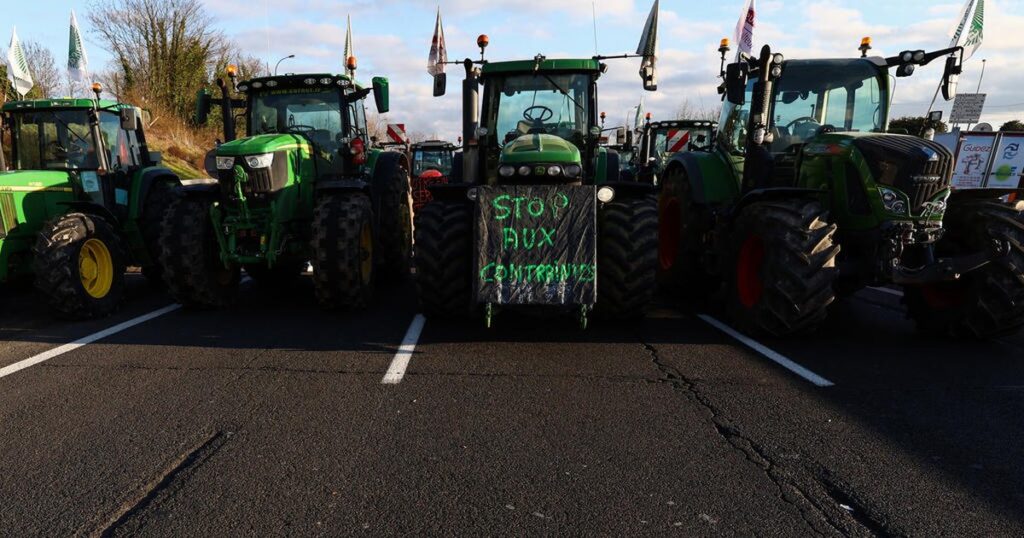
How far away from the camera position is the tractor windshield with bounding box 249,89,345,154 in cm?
719

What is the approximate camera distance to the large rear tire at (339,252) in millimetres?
5844

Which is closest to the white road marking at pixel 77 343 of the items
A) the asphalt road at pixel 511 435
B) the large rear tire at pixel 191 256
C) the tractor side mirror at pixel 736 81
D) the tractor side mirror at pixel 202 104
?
the asphalt road at pixel 511 435

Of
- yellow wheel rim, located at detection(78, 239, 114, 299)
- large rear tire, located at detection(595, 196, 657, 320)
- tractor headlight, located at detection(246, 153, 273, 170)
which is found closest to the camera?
large rear tire, located at detection(595, 196, 657, 320)

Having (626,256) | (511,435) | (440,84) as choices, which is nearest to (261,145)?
(440,84)

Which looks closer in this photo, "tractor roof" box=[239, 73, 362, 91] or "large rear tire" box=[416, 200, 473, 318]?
"large rear tire" box=[416, 200, 473, 318]

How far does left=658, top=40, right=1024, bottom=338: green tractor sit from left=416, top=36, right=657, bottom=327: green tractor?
3.25 ft

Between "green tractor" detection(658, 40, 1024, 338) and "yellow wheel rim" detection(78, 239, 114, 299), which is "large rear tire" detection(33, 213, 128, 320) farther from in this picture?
"green tractor" detection(658, 40, 1024, 338)

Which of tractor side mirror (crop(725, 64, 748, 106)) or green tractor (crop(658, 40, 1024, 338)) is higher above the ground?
tractor side mirror (crop(725, 64, 748, 106))

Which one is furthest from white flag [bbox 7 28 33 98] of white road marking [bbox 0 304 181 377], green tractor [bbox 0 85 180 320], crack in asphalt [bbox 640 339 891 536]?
crack in asphalt [bbox 640 339 891 536]

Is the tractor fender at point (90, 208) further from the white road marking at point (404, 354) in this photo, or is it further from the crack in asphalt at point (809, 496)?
the crack in asphalt at point (809, 496)

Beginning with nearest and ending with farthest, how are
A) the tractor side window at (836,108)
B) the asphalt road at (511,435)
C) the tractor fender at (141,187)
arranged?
the asphalt road at (511,435), the tractor side window at (836,108), the tractor fender at (141,187)

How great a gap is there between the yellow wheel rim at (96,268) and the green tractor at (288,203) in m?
0.89

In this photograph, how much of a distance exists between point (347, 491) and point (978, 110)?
1359cm

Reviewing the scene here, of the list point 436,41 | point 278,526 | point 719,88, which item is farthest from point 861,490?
point 436,41
